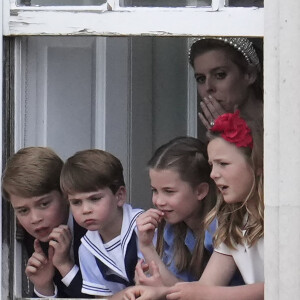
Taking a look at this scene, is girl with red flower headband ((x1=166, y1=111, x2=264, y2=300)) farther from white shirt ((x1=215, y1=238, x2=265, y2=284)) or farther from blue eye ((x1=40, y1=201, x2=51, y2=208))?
blue eye ((x1=40, y1=201, x2=51, y2=208))

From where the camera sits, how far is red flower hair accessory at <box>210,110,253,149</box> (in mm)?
3564

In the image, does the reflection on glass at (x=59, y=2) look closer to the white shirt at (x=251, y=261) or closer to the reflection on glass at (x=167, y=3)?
the reflection on glass at (x=167, y=3)

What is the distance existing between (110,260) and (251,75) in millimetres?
635

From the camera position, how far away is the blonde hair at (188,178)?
3697mm

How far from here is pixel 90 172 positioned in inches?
145

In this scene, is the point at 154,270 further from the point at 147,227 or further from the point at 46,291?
the point at 46,291

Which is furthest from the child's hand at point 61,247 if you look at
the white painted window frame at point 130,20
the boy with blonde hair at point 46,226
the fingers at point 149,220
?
the white painted window frame at point 130,20

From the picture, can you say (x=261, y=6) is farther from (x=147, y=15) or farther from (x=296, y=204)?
(x=296, y=204)

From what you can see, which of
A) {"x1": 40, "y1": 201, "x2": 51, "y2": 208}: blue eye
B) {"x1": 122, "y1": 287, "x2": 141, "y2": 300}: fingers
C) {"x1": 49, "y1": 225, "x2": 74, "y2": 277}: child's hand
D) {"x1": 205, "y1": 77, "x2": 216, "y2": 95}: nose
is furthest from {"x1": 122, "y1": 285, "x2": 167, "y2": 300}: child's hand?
{"x1": 205, "y1": 77, "x2": 216, "y2": 95}: nose

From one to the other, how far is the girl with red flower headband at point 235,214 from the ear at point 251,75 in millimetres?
267

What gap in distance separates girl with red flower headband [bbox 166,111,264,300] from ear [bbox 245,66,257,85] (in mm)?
267

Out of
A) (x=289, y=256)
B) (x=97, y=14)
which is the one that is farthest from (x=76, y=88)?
(x=289, y=256)

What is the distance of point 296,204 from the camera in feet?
10.9

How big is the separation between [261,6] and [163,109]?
74 cm
